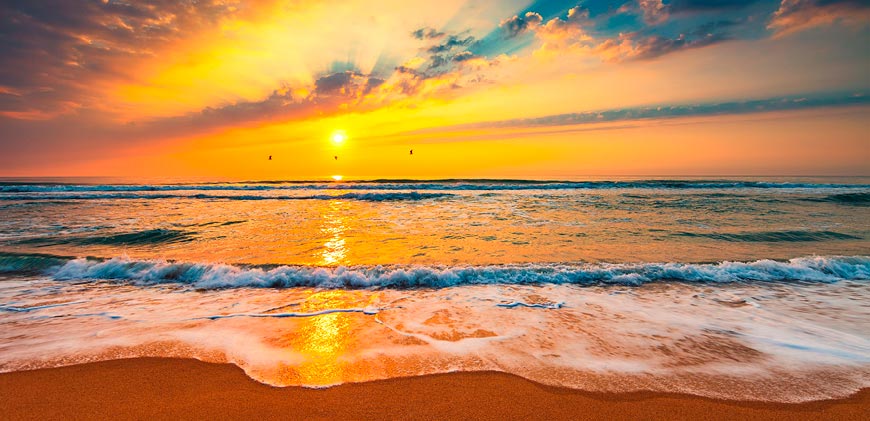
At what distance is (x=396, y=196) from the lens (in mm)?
28031

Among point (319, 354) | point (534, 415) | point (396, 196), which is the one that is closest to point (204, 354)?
point (319, 354)

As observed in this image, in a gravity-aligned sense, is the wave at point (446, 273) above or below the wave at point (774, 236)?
above

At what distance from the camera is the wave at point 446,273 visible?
262 inches

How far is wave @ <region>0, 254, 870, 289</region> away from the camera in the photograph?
6.65m

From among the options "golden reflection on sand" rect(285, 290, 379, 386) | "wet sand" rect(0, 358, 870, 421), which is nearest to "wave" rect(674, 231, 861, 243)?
"wet sand" rect(0, 358, 870, 421)

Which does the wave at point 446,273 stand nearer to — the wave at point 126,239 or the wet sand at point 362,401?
the wave at point 126,239

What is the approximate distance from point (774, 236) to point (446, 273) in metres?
11.2

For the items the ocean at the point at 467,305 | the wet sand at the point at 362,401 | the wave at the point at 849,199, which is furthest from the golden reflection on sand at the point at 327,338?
the wave at the point at 849,199

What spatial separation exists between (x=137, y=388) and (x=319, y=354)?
1.60 m

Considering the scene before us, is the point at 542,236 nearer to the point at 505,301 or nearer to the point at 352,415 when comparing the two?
the point at 505,301

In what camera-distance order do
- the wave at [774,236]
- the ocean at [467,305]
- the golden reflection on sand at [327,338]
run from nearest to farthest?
the golden reflection on sand at [327,338] < the ocean at [467,305] < the wave at [774,236]

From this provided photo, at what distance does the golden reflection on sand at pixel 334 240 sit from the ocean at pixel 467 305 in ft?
0.36

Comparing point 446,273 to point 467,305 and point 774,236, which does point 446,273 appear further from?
point 774,236

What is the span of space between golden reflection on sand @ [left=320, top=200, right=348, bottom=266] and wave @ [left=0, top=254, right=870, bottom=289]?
0.99 metres
